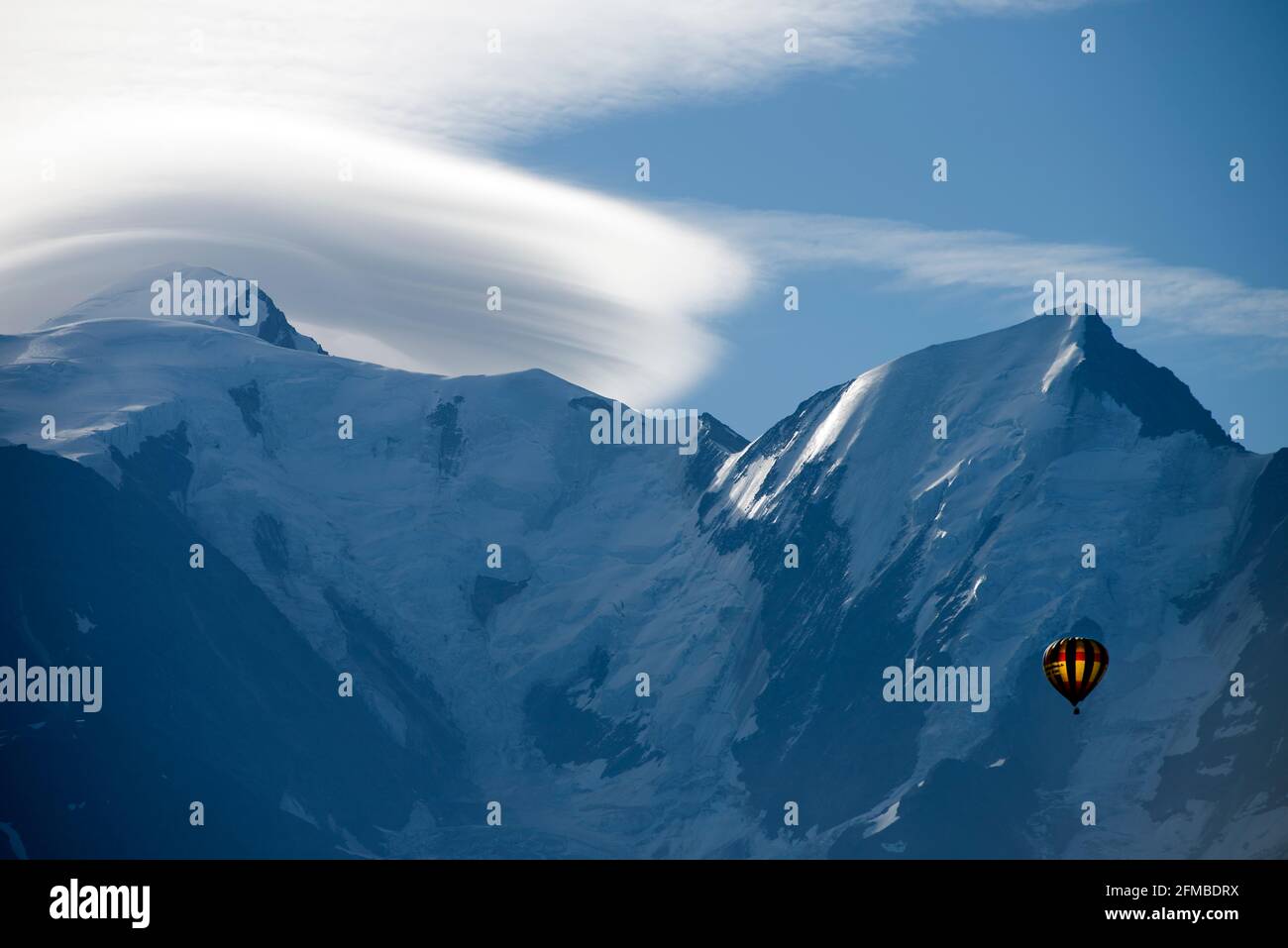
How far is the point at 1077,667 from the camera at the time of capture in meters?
172

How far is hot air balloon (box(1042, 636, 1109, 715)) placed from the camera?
17138 cm

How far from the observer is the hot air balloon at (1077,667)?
17138cm
